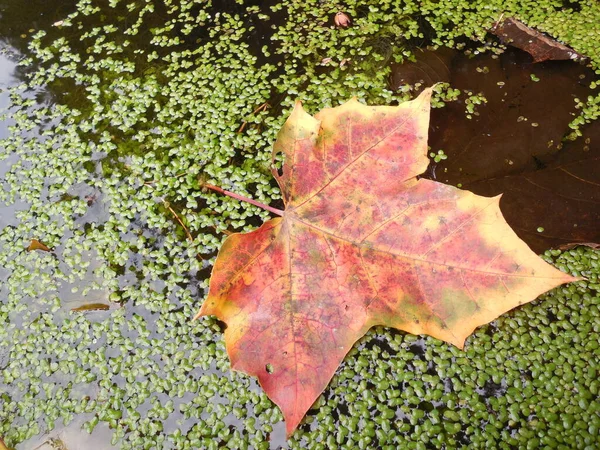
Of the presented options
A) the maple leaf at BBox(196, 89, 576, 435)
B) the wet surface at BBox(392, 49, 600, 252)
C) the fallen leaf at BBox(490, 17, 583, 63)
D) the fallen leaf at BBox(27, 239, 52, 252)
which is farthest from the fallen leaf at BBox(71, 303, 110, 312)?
the fallen leaf at BBox(490, 17, 583, 63)

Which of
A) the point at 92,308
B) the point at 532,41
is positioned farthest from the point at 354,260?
the point at 532,41

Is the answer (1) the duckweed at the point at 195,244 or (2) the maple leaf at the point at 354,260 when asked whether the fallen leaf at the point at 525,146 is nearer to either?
(1) the duckweed at the point at 195,244

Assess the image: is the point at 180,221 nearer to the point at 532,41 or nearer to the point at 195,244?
the point at 195,244

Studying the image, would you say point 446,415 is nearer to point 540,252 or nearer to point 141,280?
point 540,252

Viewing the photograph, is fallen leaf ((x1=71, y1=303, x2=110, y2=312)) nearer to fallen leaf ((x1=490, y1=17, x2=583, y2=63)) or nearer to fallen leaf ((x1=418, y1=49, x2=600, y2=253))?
fallen leaf ((x1=418, y1=49, x2=600, y2=253))

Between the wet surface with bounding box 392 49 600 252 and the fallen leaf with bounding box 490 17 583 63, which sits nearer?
the wet surface with bounding box 392 49 600 252

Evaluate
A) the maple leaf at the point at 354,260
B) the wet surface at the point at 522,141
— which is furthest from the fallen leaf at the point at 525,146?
the maple leaf at the point at 354,260

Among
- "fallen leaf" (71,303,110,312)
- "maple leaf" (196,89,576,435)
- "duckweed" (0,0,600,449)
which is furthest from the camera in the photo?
"fallen leaf" (71,303,110,312)
